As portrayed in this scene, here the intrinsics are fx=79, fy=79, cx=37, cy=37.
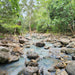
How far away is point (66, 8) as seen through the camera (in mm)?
10188

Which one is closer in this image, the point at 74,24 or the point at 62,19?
the point at 62,19

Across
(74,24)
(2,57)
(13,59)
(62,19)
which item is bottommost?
(13,59)

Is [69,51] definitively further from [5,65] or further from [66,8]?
[66,8]

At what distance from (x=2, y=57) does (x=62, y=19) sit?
31.3 feet

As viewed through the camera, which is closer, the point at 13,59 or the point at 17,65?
the point at 17,65

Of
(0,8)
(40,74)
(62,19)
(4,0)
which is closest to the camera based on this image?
(40,74)

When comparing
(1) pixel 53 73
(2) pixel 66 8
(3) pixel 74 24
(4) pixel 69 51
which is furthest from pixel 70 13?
(1) pixel 53 73

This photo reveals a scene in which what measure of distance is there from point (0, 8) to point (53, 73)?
572 cm

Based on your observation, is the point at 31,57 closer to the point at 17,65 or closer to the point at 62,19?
the point at 17,65

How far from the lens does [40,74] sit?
291cm

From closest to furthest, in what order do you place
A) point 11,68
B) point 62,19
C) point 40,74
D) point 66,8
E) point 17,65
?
point 40,74 < point 11,68 < point 17,65 < point 66,8 < point 62,19

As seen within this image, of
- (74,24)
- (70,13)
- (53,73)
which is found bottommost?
(53,73)

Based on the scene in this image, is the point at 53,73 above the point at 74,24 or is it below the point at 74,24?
below

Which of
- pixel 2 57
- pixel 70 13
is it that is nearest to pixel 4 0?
pixel 2 57
